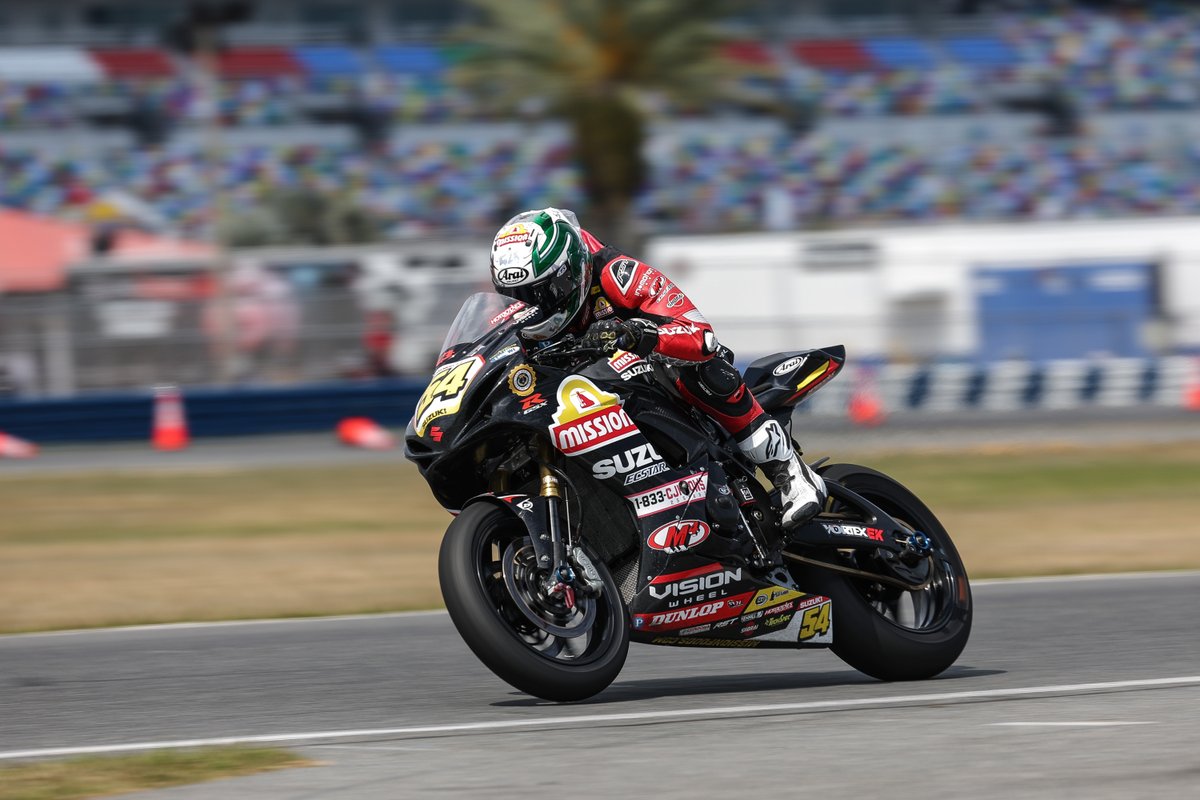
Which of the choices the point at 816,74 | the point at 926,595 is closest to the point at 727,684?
the point at 926,595

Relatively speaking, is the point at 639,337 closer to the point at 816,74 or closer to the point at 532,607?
the point at 532,607

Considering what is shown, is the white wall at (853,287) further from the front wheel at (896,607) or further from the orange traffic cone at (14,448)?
the front wheel at (896,607)

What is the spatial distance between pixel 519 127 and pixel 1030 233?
508 inches

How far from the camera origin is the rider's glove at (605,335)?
544 centimetres

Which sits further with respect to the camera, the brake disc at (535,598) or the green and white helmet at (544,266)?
the green and white helmet at (544,266)

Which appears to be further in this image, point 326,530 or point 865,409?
point 865,409

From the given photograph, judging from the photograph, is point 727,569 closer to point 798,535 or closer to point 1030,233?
point 798,535

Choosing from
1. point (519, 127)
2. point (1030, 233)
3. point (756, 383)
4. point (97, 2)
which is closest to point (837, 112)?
point (519, 127)

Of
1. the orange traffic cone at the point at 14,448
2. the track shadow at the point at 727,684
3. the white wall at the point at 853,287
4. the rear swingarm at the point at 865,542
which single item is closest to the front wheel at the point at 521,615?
the track shadow at the point at 727,684

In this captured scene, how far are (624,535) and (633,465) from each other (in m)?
0.27

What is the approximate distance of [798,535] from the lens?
19.9ft

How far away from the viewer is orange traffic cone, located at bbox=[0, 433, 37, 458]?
68.4ft

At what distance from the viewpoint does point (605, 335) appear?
5441 millimetres

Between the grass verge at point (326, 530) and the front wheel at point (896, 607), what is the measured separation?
11.8 ft
